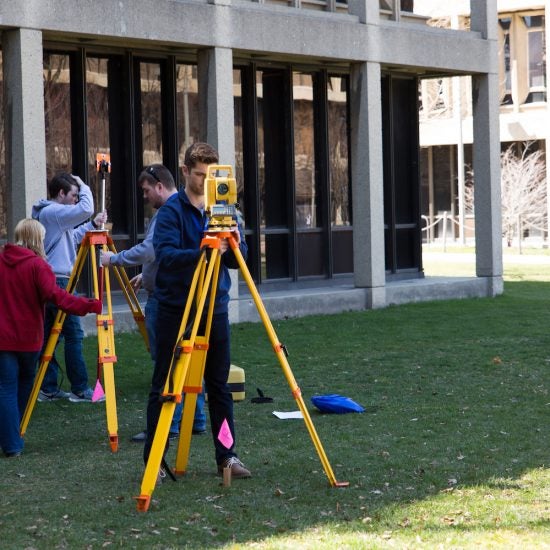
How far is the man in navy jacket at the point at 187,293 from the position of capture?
8.03 metres

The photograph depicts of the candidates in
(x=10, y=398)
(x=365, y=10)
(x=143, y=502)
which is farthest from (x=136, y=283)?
(x=365, y=10)

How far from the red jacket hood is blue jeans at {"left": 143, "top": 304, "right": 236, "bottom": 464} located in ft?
5.46

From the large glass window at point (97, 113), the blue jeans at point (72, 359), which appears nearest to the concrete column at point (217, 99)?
the large glass window at point (97, 113)

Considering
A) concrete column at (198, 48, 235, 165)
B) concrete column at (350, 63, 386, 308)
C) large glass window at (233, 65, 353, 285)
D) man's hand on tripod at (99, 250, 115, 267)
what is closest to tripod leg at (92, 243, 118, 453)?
man's hand on tripod at (99, 250, 115, 267)

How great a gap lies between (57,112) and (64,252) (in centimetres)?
747

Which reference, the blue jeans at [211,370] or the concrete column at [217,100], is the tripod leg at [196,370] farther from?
the concrete column at [217,100]

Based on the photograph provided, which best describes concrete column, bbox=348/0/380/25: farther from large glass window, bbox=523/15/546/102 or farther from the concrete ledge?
large glass window, bbox=523/15/546/102

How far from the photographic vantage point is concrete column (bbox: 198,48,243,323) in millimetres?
18734

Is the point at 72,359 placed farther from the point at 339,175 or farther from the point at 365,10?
the point at 339,175

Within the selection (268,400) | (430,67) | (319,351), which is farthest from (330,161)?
(268,400)

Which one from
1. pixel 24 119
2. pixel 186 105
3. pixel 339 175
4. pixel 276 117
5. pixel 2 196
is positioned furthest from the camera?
pixel 339 175

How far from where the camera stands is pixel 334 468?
8.62 m

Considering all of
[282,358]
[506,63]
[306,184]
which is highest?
[506,63]

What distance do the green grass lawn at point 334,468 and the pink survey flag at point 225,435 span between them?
26 cm
